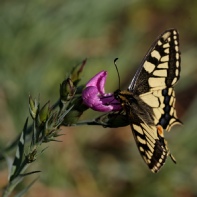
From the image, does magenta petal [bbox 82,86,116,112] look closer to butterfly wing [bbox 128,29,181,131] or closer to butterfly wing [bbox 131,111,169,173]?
butterfly wing [bbox 131,111,169,173]

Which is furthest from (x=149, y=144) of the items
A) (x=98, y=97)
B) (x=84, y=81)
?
(x=84, y=81)

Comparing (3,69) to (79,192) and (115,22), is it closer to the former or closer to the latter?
(79,192)

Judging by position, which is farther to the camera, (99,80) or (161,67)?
(161,67)

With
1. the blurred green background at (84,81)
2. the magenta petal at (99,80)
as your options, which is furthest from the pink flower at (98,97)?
the blurred green background at (84,81)

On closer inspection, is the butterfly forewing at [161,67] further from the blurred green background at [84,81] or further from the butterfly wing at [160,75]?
the blurred green background at [84,81]

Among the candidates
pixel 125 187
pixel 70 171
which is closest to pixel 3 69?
pixel 70 171

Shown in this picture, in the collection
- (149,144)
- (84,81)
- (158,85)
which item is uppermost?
(158,85)

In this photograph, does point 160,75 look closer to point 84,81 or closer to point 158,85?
point 158,85

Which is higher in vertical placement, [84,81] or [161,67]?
[161,67]
